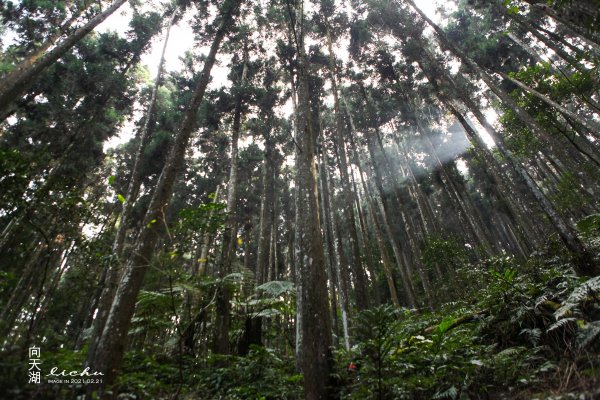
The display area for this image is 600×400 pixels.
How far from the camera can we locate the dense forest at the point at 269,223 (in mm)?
3840

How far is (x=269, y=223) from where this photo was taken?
16.5 m

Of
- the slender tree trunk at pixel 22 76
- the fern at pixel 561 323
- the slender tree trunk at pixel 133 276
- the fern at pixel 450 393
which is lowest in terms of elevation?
the fern at pixel 450 393

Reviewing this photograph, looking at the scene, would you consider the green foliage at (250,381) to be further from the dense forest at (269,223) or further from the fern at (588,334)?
the fern at (588,334)

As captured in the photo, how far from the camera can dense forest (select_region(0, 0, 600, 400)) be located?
384 cm

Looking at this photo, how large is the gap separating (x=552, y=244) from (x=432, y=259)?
425cm

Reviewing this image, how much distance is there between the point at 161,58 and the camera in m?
16.9

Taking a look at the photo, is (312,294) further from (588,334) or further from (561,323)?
(588,334)

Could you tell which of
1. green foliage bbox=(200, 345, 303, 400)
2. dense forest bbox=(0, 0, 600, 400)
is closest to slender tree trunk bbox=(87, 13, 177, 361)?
Answer: dense forest bbox=(0, 0, 600, 400)

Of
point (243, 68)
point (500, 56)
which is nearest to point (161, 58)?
point (243, 68)

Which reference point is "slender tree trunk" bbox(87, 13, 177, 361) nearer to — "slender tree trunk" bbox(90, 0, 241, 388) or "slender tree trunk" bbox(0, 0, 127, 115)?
"slender tree trunk" bbox(90, 0, 241, 388)

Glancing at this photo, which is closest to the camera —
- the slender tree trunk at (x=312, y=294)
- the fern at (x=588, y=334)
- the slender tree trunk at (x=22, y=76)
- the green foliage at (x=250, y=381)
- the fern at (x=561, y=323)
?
the fern at (x=588, y=334)

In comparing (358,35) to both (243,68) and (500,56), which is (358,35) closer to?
(243,68)

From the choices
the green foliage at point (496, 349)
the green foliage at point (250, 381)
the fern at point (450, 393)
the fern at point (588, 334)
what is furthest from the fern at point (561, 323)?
the green foliage at point (250, 381)

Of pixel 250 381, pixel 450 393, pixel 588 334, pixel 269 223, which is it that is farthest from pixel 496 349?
pixel 269 223
